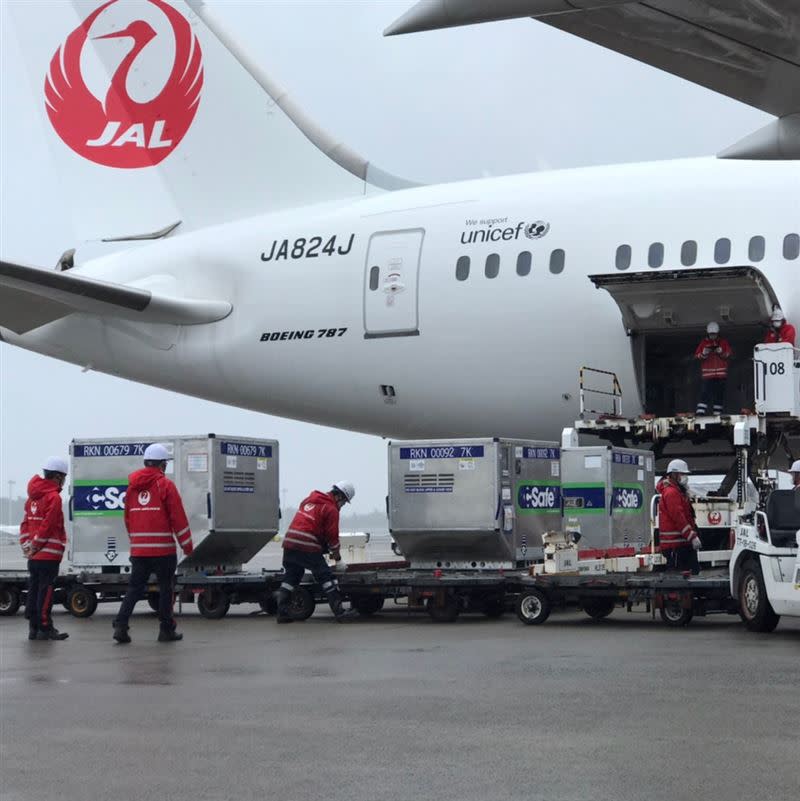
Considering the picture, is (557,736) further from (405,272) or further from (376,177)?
(376,177)

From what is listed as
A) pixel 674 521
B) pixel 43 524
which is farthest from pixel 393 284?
pixel 43 524

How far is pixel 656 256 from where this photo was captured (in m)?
19.8

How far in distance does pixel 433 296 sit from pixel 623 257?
9.33ft

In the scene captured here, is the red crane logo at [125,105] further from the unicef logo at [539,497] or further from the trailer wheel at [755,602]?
the trailer wheel at [755,602]

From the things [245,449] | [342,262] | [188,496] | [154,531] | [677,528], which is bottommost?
[677,528]

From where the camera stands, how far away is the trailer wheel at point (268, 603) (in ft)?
55.4

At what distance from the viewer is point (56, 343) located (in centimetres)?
2422

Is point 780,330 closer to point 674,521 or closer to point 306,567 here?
point 674,521

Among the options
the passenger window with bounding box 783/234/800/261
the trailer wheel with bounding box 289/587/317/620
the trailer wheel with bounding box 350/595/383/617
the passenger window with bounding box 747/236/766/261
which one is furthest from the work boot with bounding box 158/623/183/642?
the passenger window with bounding box 783/234/800/261

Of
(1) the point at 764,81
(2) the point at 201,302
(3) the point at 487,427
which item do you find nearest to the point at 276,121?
(2) the point at 201,302

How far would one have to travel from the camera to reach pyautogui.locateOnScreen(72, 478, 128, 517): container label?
57.8ft

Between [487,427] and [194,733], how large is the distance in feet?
46.6

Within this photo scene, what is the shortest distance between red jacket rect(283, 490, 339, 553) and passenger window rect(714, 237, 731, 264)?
6.39 m

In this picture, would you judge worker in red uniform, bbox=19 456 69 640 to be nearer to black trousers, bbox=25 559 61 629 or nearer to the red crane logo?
black trousers, bbox=25 559 61 629
